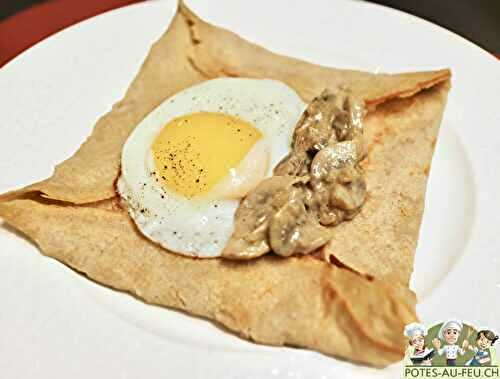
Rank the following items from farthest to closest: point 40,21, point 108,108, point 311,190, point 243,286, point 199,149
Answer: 1. point 40,21
2. point 108,108
3. point 199,149
4. point 311,190
5. point 243,286

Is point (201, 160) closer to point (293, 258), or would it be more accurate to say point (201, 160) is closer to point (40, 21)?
point (293, 258)

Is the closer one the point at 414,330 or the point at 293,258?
the point at 414,330

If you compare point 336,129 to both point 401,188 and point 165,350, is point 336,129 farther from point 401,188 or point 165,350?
point 165,350

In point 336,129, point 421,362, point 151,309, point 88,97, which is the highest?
point 88,97

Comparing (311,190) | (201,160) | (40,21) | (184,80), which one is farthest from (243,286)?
(40,21)

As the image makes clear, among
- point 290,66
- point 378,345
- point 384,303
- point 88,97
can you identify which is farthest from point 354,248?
point 88,97
